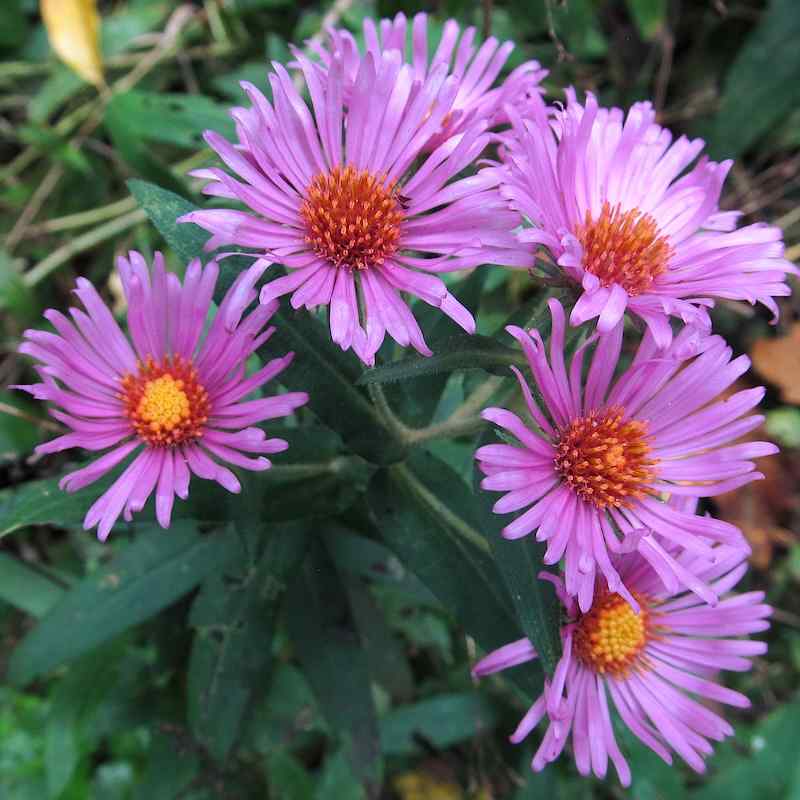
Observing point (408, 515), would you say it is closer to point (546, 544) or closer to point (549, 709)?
point (546, 544)

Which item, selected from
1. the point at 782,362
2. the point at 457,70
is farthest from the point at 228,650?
the point at 782,362

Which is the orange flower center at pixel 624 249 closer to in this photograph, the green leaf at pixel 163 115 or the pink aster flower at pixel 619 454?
the pink aster flower at pixel 619 454

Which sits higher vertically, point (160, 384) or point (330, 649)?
point (160, 384)

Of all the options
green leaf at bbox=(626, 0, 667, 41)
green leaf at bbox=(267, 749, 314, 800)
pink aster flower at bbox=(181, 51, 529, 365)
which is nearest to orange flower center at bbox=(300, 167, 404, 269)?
pink aster flower at bbox=(181, 51, 529, 365)

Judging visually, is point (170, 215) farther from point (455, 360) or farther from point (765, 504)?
point (765, 504)

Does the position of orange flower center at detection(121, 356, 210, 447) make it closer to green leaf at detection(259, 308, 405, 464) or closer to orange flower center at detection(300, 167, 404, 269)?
green leaf at detection(259, 308, 405, 464)

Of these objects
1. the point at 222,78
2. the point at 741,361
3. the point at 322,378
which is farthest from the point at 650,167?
the point at 222,78
